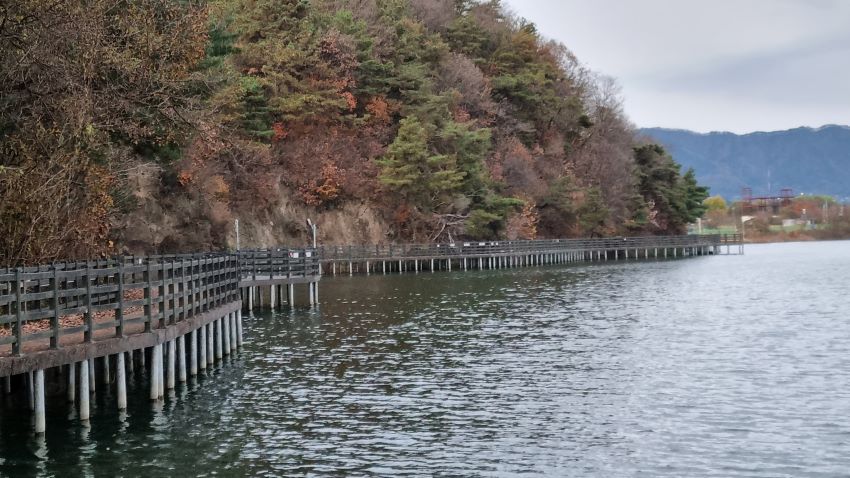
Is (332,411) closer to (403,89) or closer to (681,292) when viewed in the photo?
(681,292)

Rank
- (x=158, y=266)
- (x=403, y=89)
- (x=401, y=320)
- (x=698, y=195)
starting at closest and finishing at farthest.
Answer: (x=158, y=266) → (x=401, y=320) → (x=403, y=89) → (x=698, y=195)

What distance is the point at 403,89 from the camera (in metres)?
78.8

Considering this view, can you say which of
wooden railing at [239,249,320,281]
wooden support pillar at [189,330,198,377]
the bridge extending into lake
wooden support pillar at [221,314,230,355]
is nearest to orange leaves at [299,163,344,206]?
the bridge extending into lake

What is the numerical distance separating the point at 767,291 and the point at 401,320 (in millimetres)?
24095

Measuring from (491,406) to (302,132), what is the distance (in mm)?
56444

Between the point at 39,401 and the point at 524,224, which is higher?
the point at 524,224

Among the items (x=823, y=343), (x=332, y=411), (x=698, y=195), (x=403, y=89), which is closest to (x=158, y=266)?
(x=332, y=411)

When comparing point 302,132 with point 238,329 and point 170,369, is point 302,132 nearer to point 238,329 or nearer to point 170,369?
point 238,329

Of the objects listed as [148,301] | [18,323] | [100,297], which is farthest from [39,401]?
[100,297]

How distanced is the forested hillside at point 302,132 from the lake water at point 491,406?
21.8ft

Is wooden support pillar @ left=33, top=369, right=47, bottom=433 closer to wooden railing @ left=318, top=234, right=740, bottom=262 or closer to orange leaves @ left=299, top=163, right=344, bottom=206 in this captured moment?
wooden railing @ left=318, top=234, right=740, bottom=262

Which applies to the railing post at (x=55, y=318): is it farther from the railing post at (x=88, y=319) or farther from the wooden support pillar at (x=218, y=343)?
the wooden support pillar at (x=218, y=343)

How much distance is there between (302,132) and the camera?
73.2 metres

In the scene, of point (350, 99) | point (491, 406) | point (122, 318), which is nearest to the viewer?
point (122, 318)
